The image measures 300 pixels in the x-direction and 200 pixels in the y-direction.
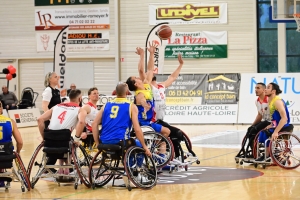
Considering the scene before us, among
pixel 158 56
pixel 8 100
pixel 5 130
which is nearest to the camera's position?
pixel 5 130

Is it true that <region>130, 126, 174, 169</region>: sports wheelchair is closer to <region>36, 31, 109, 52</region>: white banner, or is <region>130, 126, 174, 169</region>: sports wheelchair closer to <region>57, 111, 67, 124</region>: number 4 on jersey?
<region>57, 111, 67, 124</region>: number 4 on jersey

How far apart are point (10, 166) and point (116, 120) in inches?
56.6

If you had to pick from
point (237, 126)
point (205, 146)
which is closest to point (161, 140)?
point (205, 146)

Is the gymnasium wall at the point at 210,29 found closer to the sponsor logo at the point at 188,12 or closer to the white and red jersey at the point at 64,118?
the sponsor logo at the point at 188,12

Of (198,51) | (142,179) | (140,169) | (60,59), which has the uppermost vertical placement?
(198,51)

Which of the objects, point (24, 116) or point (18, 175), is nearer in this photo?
point (18, 175)

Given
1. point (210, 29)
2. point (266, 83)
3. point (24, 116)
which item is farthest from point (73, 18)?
point (266, 83)

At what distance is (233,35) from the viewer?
88.7 feet

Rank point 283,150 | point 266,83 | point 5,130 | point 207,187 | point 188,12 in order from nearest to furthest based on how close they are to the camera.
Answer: point 5,130 < point 207,187 < point 283,150 < point 266,83 < point 188,12

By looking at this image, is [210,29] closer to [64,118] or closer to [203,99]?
[203,99]

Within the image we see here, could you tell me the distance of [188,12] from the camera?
89.8ft

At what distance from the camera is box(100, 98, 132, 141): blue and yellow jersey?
27.9ft

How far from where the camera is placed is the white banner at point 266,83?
67.7 feet

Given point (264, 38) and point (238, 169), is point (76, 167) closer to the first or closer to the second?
point (238, 169)
